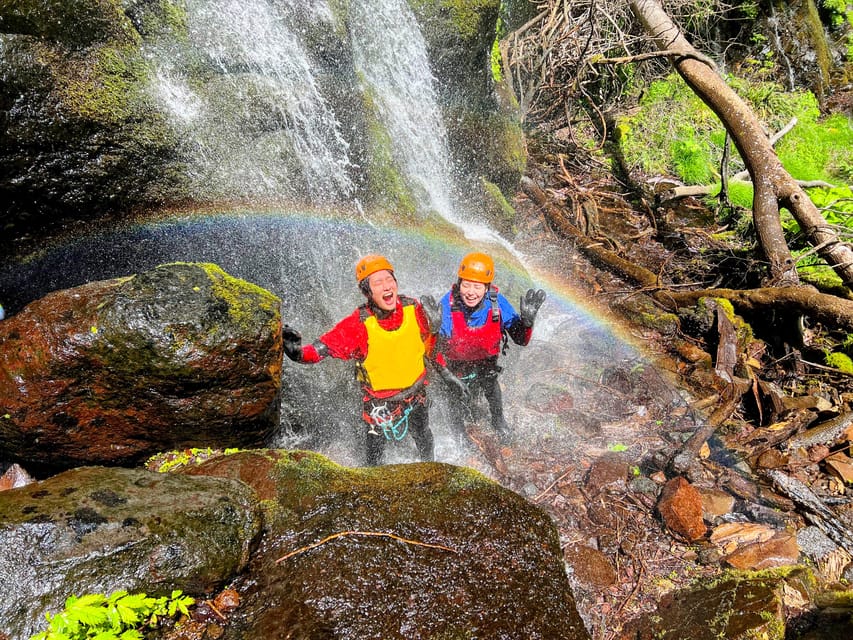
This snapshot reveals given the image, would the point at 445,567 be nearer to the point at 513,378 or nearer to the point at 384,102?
the point at 513,378

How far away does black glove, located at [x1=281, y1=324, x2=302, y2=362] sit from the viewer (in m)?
3.80

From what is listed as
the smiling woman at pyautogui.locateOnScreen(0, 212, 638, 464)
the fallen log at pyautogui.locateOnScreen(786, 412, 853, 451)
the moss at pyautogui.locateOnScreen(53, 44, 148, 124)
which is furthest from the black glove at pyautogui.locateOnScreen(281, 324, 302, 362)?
the fallen log at pyautogui.locateOnScreen(786, 412, 853, 451)

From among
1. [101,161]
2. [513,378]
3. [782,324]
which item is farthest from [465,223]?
[101,161]

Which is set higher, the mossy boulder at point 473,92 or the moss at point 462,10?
the moss at point 462,10

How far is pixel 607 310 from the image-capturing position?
774 centimetres

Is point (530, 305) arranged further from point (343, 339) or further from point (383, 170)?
point (383, 170)

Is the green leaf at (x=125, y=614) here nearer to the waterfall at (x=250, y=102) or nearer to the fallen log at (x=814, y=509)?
the waterfall at (x=250, y=102)

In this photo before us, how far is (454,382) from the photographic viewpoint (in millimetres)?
4887

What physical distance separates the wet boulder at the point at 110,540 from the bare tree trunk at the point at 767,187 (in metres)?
Result: 7.87

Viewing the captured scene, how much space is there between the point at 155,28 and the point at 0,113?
1971mm

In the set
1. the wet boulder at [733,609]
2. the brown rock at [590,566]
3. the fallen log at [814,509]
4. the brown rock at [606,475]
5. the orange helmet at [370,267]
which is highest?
the orange helmet at [370,267]

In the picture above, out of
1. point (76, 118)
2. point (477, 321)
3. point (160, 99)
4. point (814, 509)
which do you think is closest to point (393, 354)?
point (477, 321)

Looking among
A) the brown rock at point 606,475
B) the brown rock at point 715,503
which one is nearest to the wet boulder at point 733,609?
the brown rock at point 715,503

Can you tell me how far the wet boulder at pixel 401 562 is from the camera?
206cm
